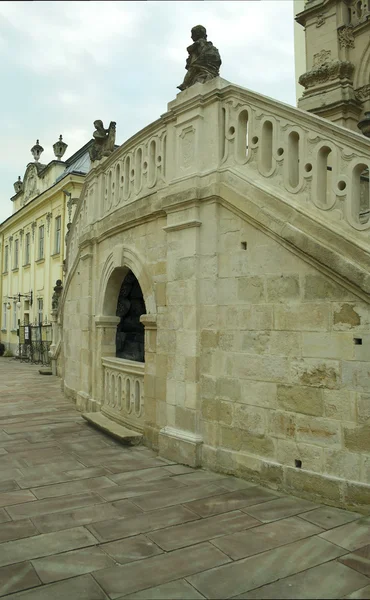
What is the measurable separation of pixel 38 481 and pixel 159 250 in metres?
2.95

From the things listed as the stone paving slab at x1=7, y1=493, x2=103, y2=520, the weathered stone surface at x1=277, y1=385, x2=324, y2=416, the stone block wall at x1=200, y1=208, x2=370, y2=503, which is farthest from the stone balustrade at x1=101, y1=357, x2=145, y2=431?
the weathered stone surface at x1=277, y1=385, x2=324, y2=416

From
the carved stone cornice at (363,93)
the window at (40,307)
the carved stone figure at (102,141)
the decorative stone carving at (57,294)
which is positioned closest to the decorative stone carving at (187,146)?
the carved stone figure at (102,141)

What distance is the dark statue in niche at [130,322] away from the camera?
27.8ft

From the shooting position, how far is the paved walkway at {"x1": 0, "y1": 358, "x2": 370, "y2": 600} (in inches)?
110

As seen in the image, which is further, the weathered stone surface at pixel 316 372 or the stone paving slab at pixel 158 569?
the weathered stone surface at pixel 316 372

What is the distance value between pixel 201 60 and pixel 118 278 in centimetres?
344

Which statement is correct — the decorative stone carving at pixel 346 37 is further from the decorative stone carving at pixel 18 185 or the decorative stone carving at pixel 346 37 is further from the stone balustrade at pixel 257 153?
the decorative stone carving at pixel 18 185

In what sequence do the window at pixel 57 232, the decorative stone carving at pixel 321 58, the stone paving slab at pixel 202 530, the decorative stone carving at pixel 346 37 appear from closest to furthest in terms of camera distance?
the stone paving slab at pixel 202 530, the decorative stone carving at pixel 346 37, the decorative stone carving at pixel 321 58, the window at pixel 57 232

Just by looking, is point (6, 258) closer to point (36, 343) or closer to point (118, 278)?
point (36, 343)

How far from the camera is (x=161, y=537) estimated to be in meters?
3.45

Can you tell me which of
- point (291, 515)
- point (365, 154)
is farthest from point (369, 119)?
point (291, 515)

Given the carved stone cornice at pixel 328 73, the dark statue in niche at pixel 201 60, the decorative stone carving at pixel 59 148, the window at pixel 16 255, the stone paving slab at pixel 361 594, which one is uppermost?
the decorative stone carving at pixel 59 148

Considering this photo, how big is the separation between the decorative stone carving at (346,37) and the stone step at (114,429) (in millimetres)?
9007

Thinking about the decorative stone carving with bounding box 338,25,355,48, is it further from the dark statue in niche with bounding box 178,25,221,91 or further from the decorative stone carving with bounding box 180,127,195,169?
the decorative stone carving with bounding box 180,127,195,169
